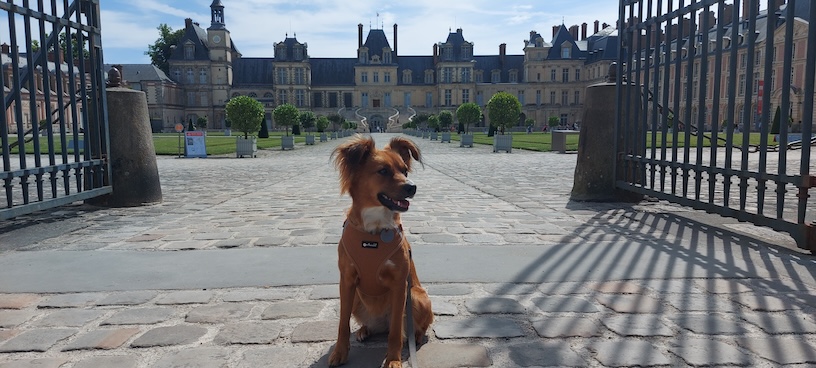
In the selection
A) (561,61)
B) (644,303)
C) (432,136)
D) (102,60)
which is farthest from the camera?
(561,61)

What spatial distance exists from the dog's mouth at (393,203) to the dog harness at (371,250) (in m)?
0.13

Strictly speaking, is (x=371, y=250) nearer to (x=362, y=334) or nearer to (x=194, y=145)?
(x=362, y=334)

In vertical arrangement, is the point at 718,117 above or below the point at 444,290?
above

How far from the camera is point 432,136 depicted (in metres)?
43.0

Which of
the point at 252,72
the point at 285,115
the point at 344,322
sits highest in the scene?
the point at 252,72

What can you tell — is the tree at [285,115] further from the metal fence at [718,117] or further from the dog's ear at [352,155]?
the dog's ear at [352,155]

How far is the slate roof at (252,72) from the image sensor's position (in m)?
81.3

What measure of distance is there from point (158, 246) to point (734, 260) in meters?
4.97

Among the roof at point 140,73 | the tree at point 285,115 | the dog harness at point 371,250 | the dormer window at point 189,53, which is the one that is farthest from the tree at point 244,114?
the dormer window at point 189,53

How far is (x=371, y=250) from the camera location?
2.46 meters

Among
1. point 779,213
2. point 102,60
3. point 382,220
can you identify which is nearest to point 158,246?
point 382,220

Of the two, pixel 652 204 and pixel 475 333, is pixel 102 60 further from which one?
pixel 652 204

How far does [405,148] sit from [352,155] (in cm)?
32

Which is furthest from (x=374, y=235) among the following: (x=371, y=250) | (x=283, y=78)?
(x=283, y=78)
